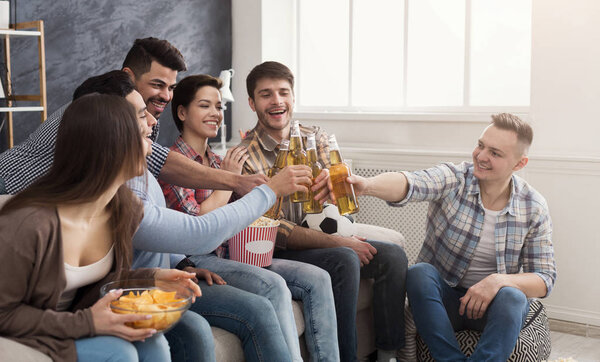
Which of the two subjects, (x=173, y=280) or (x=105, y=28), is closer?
(x=173, y=280)

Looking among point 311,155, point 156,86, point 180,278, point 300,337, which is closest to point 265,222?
point 311,155

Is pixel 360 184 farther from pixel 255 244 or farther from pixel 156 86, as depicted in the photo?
pixel 156 86

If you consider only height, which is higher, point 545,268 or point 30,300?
point 30,300

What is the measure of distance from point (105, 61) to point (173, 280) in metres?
2.50

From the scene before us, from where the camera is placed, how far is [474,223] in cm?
275

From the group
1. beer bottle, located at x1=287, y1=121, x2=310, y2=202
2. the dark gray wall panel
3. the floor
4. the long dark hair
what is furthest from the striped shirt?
the floor

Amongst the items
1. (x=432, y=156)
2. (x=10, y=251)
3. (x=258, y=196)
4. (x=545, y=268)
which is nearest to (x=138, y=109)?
(x=258, y=196)

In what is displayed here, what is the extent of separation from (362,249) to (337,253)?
0.57ft

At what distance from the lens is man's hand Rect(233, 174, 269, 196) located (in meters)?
2.30

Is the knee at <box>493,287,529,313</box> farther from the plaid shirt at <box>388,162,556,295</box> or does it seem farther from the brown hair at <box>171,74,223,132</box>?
the brown hair at <box>171,74,223,132</box>

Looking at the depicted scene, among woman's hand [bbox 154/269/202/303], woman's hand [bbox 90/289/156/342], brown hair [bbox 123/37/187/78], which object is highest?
brown hair [bbox 123/37/187/78]

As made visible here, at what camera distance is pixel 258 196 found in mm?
2061

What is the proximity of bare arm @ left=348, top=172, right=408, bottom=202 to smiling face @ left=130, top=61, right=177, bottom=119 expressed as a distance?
90 cm

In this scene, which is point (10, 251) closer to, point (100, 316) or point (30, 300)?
point (30, 300)
